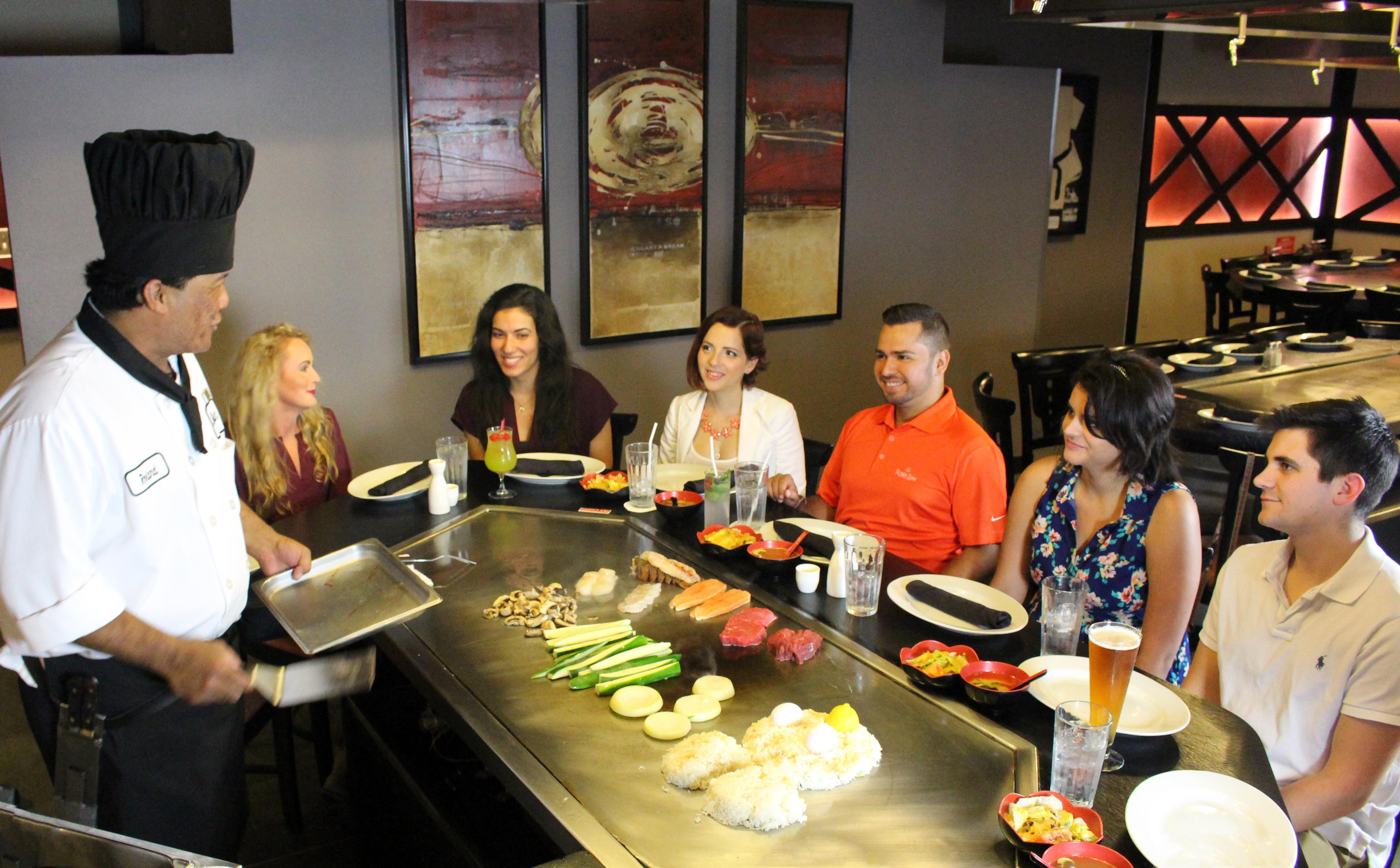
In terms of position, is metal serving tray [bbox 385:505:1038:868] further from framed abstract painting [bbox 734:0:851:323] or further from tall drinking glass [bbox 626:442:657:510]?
framed abstract painting [bbox 734:0:851:323]

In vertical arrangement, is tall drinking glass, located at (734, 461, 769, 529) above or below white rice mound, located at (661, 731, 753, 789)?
above

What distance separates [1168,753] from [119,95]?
3904 millimetres

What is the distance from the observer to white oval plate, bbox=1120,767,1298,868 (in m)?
1.59

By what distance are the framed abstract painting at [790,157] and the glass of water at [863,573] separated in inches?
126

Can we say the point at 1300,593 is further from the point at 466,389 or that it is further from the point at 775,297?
the point at 775,297

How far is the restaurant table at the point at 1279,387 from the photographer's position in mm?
4043

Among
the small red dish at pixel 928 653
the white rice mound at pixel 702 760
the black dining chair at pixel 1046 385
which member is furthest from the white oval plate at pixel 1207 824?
the black dining chair at pixel 1046 385

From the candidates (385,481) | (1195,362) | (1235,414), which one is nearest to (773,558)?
(385,481)

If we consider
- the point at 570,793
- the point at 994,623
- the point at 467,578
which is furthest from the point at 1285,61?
the point at 570,793

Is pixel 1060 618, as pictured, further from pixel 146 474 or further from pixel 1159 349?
pixel 1159 349

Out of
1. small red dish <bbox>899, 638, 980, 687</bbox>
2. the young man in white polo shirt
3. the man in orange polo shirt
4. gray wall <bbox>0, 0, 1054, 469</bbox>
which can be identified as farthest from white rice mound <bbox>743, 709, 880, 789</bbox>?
gray wall <bbox>0, 0, 1054, 469</bbox>

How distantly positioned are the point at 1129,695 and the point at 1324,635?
468 millimetres

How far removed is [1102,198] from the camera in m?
8.34

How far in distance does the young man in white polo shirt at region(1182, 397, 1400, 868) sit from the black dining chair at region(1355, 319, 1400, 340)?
4270 millimetres
